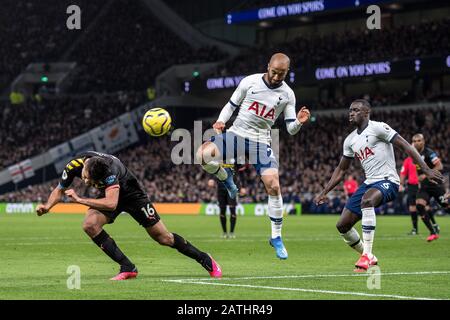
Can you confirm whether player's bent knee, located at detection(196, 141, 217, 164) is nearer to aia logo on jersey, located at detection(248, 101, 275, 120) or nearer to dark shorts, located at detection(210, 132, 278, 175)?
dark shorts, located at detection(210, 132, 278, 175)

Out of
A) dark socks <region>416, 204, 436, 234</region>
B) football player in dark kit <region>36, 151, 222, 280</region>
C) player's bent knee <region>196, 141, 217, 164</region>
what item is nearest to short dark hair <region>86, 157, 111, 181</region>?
football player in dark kit <region>36, 151, 222, 280</region>

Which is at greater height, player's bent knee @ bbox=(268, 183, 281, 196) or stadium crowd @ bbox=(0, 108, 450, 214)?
player's bent knee @ bbox=(268, 183, 281, 196)

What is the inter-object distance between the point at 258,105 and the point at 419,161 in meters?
2.63

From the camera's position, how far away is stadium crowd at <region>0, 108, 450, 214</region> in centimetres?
4706

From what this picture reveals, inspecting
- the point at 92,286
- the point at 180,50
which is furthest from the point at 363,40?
the point at 92,286

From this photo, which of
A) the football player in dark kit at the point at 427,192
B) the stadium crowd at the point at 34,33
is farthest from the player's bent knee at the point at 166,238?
the stadium crowd at the point at 34,33

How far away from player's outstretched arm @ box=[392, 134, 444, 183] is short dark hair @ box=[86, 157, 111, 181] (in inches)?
180

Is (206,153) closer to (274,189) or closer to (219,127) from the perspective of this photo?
(219,127)

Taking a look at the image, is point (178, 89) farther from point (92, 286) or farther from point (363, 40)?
point (92, 286)

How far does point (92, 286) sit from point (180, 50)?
5899 centimetres

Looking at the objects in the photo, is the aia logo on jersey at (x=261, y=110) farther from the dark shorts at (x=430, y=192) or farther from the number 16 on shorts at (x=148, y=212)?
the dark shorts at (x=430, y=192)

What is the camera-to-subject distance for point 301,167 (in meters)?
50.5

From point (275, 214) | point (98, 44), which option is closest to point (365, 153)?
point (275, 214)
